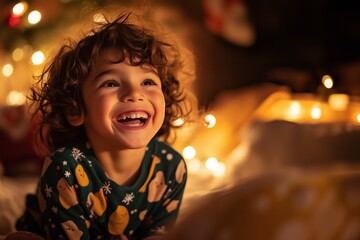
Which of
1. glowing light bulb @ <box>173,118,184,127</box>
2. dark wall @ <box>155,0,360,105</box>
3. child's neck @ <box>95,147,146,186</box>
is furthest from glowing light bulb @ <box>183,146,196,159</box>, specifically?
dark wall @ <box>155,0,360,105</box>

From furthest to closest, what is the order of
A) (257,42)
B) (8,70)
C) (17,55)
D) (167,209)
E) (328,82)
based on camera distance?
(257,42), (17,55), (8,70), (328,82), (167,209)

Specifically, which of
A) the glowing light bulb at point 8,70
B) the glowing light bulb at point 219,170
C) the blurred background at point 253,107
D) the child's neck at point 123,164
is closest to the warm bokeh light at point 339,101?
the blurred background at point 253,107

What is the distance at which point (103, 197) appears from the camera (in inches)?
30.6

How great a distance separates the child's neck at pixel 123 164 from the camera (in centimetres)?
79

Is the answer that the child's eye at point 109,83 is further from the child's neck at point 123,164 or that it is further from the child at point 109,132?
the child's neck at point 123,164

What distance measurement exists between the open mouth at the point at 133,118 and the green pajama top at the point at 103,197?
0.31 feet

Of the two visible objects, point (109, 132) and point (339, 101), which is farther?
point (339, 101)

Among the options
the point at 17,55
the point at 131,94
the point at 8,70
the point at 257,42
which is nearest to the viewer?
the point at 131,94

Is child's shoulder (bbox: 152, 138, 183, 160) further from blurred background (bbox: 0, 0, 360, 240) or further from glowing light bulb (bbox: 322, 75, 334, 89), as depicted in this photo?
glowing light bulb (bbox: 322, 75, 334, 89)

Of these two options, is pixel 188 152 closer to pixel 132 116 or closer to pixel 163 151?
pixel 163 151

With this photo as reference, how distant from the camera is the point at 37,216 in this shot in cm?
88

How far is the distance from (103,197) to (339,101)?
1.03m

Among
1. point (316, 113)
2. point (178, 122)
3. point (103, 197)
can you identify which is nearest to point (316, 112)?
point (316, 113)

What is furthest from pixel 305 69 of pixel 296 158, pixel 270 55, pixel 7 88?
pixel 7 88
